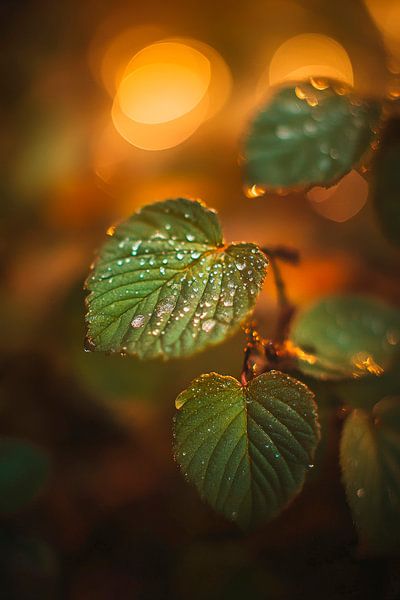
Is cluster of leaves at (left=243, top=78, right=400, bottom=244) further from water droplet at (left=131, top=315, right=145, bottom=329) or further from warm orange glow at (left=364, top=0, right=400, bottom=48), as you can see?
warm orange glow at (left=364, top=0, right=400, bottom=48)

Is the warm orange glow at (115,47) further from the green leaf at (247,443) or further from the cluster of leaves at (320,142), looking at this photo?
the green leaf at (247,443)

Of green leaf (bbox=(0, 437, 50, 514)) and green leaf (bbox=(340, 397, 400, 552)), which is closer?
green leaf (bbox=(340, 397, 400, 552))

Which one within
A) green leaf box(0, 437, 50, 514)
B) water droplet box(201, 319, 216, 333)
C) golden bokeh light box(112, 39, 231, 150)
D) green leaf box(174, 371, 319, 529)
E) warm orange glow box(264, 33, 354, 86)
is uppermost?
warm orange glow box(264, 33, 354, 86)

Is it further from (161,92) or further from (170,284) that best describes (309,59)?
(170,284)

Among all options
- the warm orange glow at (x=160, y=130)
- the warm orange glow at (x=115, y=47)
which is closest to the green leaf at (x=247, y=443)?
the warm orange glow at (x=160, y=130)

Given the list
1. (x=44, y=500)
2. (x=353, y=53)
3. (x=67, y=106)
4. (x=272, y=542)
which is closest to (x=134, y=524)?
(x=44, y=500)

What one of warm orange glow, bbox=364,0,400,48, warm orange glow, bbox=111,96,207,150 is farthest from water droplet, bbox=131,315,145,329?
warm orange glow, bbox=364,0,400,48

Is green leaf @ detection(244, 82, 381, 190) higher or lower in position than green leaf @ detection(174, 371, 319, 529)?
higher

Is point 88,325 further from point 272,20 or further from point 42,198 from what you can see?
point 272,20
